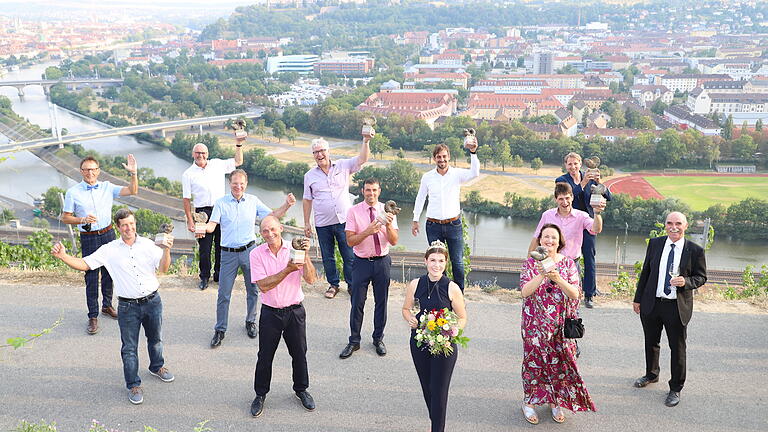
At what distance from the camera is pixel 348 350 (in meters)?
4.42

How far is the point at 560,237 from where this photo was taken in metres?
3.55

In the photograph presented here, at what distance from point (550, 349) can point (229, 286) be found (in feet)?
7.40

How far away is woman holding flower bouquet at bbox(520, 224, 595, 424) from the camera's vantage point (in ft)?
11.3

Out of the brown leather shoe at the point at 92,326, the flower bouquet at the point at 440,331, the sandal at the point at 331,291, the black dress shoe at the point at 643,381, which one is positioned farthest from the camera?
the sandal at the point at 331,291

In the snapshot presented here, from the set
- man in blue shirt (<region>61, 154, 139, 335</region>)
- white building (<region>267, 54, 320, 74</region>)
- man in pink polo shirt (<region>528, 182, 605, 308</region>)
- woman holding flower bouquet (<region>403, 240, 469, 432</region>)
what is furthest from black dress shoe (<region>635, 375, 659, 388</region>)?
white building (<region>267, 54, 320, 74</region>)

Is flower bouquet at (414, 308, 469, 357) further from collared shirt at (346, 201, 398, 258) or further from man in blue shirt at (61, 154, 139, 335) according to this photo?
man in blue shirt at (61, 154, 139, 335)

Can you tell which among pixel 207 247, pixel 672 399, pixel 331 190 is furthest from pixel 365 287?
pixel 672 399

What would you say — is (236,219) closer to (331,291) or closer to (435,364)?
(331,291)

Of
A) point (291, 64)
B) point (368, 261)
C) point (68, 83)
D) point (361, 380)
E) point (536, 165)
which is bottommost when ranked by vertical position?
→ point (536, 165)

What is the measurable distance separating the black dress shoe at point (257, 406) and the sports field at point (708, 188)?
31585 mm

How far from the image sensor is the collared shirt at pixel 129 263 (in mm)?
3824

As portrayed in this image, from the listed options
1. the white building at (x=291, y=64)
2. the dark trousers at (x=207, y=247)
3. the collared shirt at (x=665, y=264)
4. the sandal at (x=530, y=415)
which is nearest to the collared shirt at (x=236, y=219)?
the dark trousers at (x=207, y=247)

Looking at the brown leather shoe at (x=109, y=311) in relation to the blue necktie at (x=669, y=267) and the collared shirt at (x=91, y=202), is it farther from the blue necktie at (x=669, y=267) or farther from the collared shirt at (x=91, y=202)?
the blue necktie at (x=669, y=267)

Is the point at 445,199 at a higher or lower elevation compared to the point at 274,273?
higher
